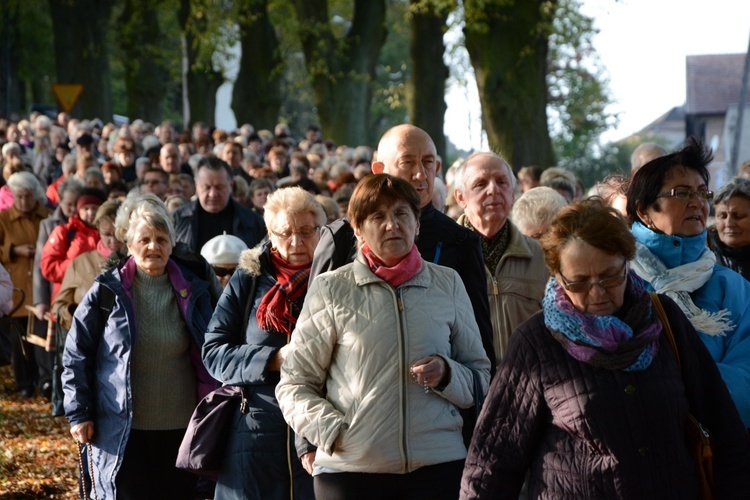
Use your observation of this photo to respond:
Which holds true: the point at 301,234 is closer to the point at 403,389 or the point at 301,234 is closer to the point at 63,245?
the point at 403,389

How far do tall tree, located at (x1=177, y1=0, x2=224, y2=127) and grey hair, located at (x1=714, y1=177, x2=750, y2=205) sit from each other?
24.1m

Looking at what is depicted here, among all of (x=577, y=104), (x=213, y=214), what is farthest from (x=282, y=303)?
(x=577, y=104)

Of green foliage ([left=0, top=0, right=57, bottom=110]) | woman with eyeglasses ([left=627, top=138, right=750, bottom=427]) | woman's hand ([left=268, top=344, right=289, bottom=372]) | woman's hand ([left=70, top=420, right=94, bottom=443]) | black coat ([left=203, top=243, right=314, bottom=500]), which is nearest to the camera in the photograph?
woman with eyeglasses ([left=627, top=138, right=750, bottom=427])

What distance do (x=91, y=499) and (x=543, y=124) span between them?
1455 centimetres

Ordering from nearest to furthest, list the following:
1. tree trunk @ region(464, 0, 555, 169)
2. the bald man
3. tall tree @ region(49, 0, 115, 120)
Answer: the bald man, tree trunk @ region(464, 0, 555, 169), tall tree @ region(49, 0, 115, 120)

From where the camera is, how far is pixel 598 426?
4.22m

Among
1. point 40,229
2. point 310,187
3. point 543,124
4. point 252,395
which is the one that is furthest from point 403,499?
point 543,124

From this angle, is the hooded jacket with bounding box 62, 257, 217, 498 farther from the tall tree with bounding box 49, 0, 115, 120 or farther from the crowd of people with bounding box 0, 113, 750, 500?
the tall tree with bounding box 49, 0, 115, 120

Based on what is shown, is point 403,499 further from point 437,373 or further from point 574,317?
point 574,317

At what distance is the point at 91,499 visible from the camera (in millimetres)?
7648

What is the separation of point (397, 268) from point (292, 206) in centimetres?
130

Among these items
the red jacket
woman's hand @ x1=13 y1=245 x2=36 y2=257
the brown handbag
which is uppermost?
the brown handbag

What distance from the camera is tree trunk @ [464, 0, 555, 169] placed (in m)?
20.9

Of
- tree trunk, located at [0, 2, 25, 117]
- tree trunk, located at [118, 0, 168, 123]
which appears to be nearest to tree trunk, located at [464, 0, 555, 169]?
tree trunk, located at [0, 2, 25, 117]
